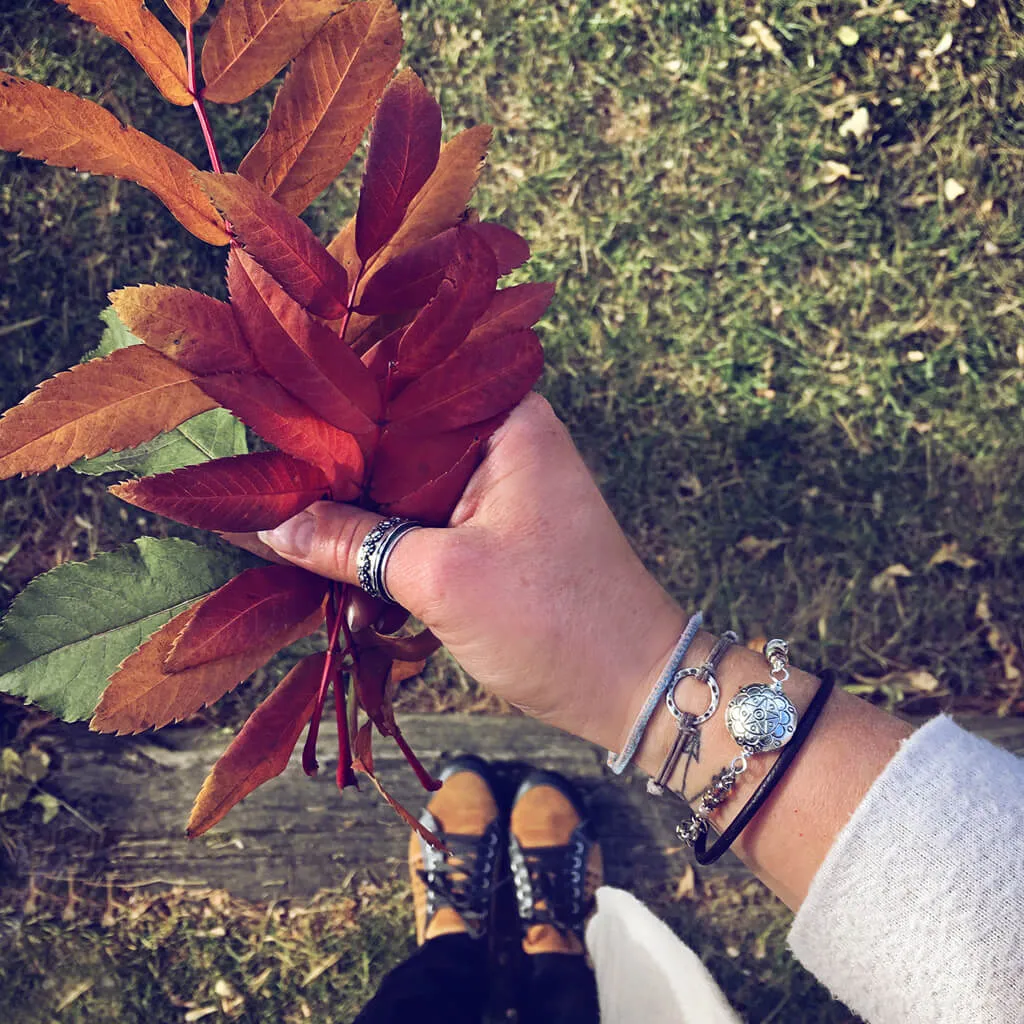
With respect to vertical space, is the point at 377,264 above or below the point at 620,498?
above

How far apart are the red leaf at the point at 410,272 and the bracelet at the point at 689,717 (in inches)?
34.4

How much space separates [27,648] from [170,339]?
0.57 m

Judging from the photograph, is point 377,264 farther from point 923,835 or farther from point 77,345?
point 77,345

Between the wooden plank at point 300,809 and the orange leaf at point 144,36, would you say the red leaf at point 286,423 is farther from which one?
the wooden plank at point 300,809

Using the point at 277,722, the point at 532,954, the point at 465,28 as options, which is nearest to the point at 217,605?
the point at 277,722

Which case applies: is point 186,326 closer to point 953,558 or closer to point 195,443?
point 195,443

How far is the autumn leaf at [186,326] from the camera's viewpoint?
0.69 metres

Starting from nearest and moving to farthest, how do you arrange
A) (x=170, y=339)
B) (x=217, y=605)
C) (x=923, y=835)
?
(x=170, y=339), (x=217, y=605), (x=923, y=835)

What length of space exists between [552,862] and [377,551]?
171 cm

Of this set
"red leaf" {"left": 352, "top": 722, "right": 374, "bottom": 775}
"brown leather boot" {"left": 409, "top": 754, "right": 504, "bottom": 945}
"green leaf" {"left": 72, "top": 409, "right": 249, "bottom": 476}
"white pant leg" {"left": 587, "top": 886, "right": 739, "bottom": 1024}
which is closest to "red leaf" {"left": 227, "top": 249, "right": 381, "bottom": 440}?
"red leaf" {"left": 352, "top": 722, "right": 374, "bottom": 775}

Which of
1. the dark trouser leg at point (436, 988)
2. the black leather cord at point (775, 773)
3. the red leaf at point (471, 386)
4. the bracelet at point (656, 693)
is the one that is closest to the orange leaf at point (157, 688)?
the red leaf at point (471, 386)

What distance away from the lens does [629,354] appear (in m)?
2.44

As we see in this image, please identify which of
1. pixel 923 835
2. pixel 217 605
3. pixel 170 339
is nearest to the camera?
pixel 170 339

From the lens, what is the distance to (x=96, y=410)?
702 mm
